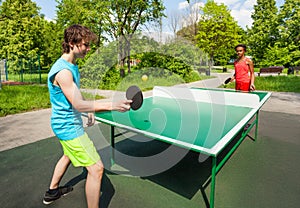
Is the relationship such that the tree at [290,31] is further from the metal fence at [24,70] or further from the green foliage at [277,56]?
the metal fence at [24,70]

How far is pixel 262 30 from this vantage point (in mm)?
29047

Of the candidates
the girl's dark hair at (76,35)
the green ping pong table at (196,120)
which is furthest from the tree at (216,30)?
the girl's dark hair at (76,35)

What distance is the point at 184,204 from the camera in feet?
7.39

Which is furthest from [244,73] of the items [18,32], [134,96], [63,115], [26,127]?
[18,32]

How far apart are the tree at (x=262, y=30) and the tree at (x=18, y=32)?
A: 2736 cm

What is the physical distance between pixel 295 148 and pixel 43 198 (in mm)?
3916

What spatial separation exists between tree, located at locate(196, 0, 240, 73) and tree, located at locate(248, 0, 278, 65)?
7.24 m

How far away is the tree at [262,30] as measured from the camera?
1092 inches

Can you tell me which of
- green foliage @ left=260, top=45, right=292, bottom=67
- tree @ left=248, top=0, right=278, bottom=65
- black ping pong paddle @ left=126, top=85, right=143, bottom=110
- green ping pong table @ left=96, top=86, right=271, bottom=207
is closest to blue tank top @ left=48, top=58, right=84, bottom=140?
black ping pong paddle @ left=126, top=85, right=143, bottom=110

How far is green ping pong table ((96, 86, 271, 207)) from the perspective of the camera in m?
1.98

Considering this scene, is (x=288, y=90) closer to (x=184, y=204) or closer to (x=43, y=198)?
(x=184, y=204)

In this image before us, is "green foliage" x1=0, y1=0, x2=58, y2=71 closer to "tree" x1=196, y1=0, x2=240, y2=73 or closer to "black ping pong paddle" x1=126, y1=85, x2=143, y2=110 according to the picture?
"tree" x1=196, y1=0, x2=240, y2=73

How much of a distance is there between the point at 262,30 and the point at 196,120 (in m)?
31.6

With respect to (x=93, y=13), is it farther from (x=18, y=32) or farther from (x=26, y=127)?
(x=18, y=32)
